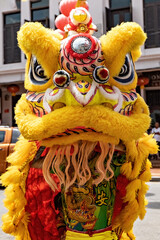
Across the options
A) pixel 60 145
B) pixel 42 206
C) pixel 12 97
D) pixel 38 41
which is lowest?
pixel 42 206

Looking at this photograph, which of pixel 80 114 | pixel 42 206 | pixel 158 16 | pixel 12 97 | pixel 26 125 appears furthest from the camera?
pixel 12 97

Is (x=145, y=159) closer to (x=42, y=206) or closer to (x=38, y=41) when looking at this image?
(x=42, y=206)

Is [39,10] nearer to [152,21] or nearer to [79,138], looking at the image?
[152,21]

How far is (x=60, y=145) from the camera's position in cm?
166

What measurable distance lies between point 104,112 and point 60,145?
312mm

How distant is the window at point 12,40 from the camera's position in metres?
12.1

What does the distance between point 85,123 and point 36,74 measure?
46 centimetres

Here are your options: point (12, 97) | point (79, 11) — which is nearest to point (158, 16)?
point (12, 97)

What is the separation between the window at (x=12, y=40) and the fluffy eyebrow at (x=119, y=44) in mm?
10815

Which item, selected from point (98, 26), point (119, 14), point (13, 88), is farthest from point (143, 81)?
point (13, 88)

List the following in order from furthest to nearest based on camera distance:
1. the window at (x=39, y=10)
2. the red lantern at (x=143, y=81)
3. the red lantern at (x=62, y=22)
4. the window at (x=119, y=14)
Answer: the window at (x=39, y=10), the window at (x=119, y=14), the red lantern at (x=143, y=81), the red lantern at (x=62, y=22)

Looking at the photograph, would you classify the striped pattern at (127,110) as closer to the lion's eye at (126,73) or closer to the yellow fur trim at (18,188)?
the lion's eye at (126,73)

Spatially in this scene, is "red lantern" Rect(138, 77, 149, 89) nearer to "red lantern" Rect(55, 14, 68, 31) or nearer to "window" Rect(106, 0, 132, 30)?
"window" Rect(106, 0, 132, 30)

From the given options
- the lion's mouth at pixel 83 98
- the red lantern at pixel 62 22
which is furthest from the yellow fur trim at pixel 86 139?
the red lantern at pixel 62 22
